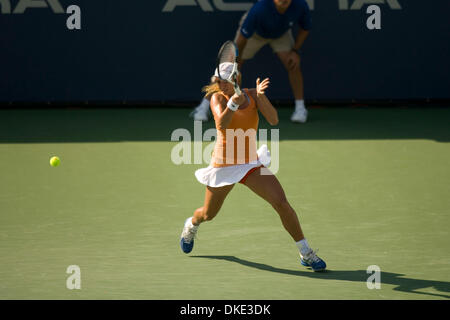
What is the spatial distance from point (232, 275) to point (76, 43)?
6713 millimetres

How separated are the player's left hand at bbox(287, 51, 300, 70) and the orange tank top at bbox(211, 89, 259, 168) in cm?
512

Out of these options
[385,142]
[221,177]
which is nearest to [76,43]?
[385,142]

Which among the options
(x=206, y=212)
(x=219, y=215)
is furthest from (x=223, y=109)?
(x=219, y=215)

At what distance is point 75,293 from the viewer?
5145 mm

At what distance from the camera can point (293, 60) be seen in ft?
34.9

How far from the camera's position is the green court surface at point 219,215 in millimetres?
5344

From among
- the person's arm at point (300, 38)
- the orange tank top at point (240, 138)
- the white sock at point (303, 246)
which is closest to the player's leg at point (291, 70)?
the person's arm at point (300, 38)

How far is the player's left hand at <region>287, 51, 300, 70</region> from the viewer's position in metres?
10.6

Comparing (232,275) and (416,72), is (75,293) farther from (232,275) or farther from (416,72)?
(416,72)

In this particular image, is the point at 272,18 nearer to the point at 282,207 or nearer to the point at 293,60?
the point at 293,60

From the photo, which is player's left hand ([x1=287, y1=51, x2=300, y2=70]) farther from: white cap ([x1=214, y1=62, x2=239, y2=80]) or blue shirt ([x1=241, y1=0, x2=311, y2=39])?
white cap ([x1=214, y1=62, x2=239, y2=80])

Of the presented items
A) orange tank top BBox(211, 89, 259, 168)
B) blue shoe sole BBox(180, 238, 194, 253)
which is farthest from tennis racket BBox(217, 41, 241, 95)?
→ blue shoe sole BBox(180, 238, 194, 253)

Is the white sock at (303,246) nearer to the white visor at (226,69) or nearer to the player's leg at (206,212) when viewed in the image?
the player's leg at (206,212)

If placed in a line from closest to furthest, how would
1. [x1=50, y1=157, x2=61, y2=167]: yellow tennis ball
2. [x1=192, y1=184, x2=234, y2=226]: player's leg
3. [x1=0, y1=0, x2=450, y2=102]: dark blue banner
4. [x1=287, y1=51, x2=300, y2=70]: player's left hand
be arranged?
[x1=192, y1=184, x2=234, y2=226]: player's leg, [x1=50, y1=157, x2=61, y2=167]: yellow tennis ball, [x1=287, y1=51, x2=300, y2=70]: player's left hand, [x1=0, y1=0, x2=450, y2=102]: dark blue banner
